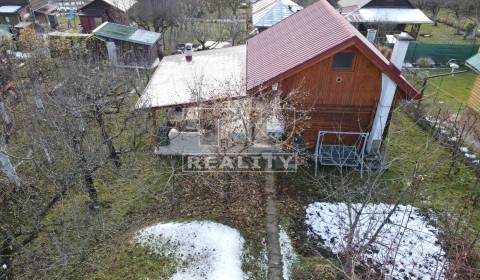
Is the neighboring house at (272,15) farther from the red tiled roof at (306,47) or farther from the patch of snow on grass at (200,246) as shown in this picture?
the patch of snow on grass at (200,246)

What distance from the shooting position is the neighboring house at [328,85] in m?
11.7

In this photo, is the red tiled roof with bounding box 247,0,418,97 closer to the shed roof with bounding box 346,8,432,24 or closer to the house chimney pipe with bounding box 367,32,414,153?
the house chimney pipe with bounding box 367,32,414,153

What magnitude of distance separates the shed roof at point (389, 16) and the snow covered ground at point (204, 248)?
23.5 metres

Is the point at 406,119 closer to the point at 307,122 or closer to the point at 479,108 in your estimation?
the point at 479,108

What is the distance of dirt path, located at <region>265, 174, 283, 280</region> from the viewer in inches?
351

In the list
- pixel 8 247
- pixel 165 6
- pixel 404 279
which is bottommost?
pixel 404 279

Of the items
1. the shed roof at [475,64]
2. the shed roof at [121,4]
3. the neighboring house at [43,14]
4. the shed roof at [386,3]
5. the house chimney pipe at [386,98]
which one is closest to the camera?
the house chimney pipe at [386,98]

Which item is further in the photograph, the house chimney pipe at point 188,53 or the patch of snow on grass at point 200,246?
the house chimney pipe at point 188,53

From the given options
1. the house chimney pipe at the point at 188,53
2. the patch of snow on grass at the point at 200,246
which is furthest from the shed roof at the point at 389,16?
the patch of snow on grass at the point at 200,246

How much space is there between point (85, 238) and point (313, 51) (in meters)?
9.53

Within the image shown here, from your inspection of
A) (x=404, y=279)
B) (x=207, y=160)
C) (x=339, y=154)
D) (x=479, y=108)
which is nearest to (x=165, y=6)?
(x=207, y=160)

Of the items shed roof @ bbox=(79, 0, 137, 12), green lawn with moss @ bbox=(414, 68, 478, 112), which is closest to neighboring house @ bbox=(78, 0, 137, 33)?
shed roof @ bbox=(79, 0, 137, 12)

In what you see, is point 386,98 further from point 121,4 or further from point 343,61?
point 121,4

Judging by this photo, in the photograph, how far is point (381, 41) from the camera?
85.6 feet
